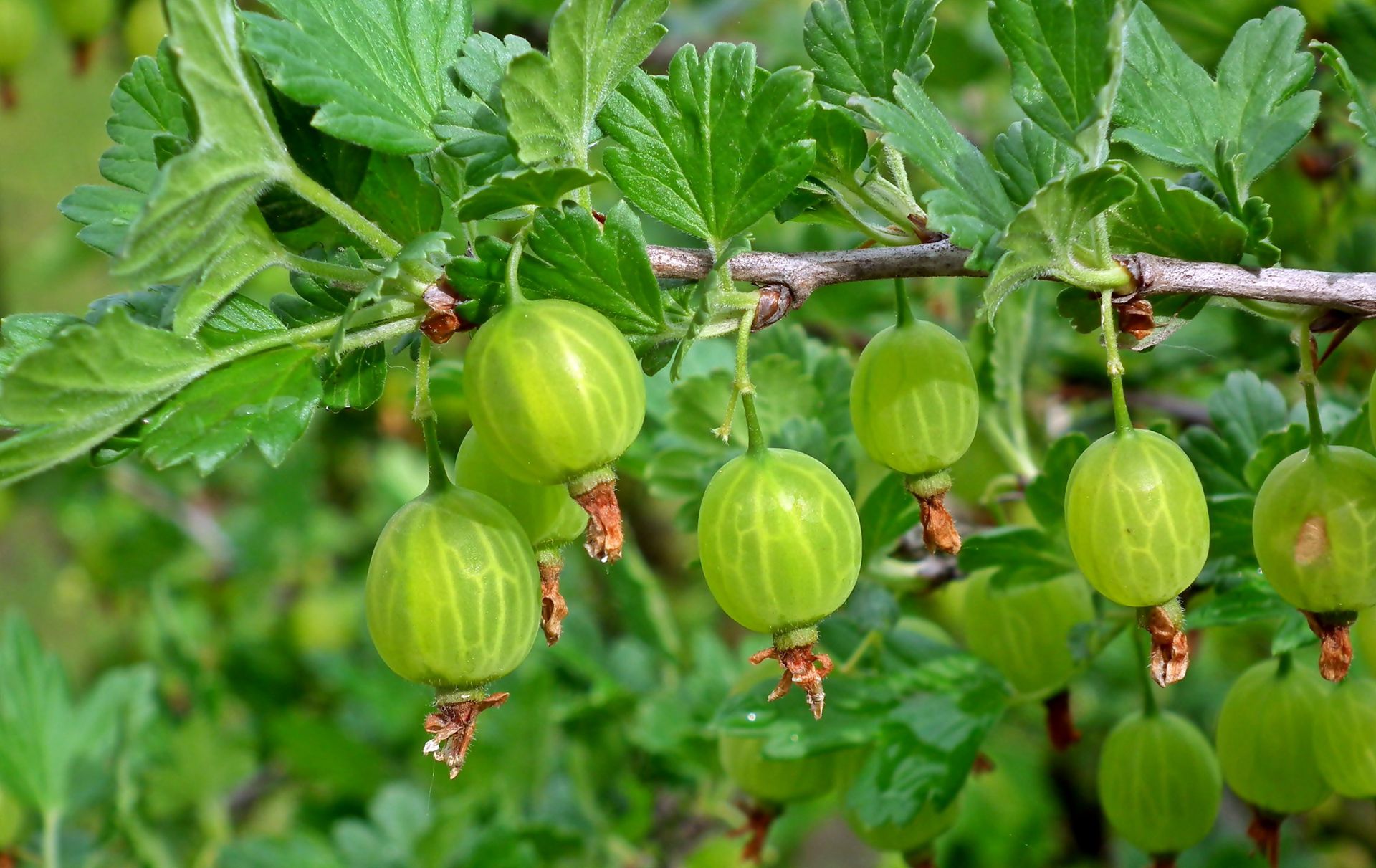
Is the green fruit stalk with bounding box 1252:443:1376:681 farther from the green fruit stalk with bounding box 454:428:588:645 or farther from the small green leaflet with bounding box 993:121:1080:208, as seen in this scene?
the green fruit stalk with bounding box 454:428:588:645

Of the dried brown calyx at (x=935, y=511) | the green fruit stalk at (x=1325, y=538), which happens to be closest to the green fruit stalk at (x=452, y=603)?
the dried brown calyx at (x=935, y=511)

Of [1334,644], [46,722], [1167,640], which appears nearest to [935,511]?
[1167,640]

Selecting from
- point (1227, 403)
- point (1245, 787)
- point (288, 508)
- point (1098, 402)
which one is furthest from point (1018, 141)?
point (288, 508)

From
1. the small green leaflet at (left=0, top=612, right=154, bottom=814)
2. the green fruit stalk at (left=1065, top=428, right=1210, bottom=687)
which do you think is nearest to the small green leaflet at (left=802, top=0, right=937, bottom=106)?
the green fruit stalk at (left=1065, top=428, right=1210, bottom=687)

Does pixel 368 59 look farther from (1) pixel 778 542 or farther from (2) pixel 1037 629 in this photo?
(2) pixel 1037 629

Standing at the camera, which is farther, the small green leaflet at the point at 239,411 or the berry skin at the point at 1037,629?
the berry skin at the point at 1037,629

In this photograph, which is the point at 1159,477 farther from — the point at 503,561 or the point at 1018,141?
the point at 503,561

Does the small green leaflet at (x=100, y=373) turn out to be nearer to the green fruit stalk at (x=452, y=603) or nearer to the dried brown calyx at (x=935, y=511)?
the green fruit stalk at (x=452, y=603)
